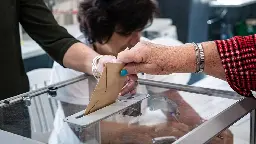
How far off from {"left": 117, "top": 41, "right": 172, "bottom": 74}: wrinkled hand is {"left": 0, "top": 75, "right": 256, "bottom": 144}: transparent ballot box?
3.9 inches

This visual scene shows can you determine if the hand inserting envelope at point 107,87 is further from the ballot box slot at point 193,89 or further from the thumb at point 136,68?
the ballot box slot at point 193,89

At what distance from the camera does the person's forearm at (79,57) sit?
1.19 m

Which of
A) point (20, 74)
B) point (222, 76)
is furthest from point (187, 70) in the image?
point (20, 74)

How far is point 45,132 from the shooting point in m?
0.99

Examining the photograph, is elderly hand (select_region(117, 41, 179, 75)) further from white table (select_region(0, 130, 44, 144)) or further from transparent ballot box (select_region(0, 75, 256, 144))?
white table (select_region(0, 130, 44, 144))

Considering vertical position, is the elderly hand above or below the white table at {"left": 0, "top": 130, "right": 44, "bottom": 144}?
above

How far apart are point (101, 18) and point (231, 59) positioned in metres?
0.83

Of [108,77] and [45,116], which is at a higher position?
[108,77]

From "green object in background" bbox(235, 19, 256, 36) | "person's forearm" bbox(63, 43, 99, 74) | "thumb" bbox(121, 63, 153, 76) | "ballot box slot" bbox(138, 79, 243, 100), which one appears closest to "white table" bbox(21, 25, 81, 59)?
"person's forearm" bbox(63, 43, 99, 74)

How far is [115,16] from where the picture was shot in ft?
5.19

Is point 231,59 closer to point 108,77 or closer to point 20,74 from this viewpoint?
point 108,77

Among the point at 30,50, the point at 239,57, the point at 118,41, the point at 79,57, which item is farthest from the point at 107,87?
the point at 30,50

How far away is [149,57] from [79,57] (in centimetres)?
46

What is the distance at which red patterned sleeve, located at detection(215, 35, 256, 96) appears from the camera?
0.84m
